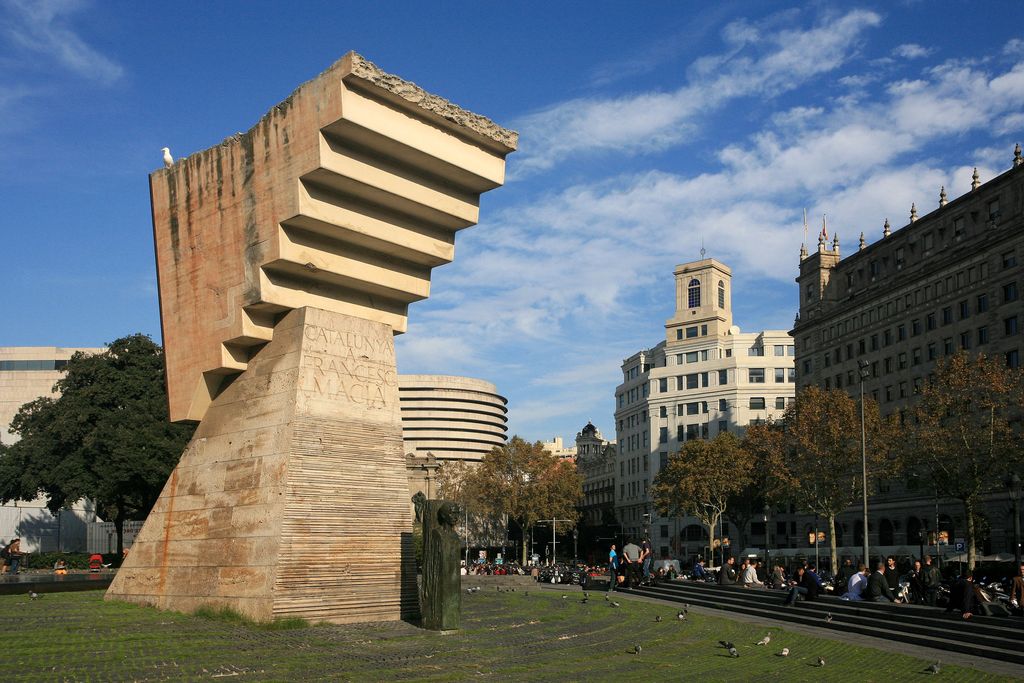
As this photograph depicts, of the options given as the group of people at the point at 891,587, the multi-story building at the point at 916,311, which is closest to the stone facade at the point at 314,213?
the group of people at the point at 891,587

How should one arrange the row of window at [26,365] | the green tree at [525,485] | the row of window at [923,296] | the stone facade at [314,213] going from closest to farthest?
the stone facade at [314,213] < the row of window at [923,296] < the green tree at [525,485] < the row of window at [26,365]

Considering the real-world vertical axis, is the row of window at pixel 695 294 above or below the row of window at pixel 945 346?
above

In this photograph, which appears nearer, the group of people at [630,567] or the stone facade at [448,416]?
the group of people at [630,567]

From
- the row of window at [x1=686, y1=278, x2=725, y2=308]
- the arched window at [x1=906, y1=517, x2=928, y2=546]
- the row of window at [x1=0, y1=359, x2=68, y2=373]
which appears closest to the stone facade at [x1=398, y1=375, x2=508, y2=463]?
the row of window at [x1=686, y1=278, x2=725, y2=308]

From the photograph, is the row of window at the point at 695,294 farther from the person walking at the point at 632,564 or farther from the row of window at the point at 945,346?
the person walking at the point at 632,564

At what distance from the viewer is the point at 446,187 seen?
83.2ft

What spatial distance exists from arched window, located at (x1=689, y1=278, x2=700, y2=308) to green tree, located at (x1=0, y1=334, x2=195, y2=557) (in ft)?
234

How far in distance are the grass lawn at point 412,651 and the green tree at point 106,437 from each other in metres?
20.6

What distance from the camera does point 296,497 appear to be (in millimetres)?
21750

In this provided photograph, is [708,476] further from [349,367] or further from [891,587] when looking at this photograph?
[349,367]

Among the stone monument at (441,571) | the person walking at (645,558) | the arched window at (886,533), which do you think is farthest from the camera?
the arched window at (886,533)

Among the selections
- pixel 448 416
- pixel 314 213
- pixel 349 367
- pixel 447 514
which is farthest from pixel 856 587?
pixel 448 416

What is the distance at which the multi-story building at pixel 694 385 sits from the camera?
333 feet

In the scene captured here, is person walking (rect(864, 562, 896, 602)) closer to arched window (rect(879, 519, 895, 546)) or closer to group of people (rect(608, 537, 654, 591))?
group of people (rect(608, 537, 654, 591))
